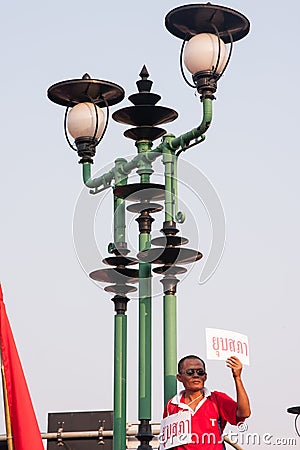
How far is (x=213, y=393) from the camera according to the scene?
7609mm

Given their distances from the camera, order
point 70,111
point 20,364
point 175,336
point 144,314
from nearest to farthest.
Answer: point 20,364 → point 175,336 → point 144,314 → point 70,111

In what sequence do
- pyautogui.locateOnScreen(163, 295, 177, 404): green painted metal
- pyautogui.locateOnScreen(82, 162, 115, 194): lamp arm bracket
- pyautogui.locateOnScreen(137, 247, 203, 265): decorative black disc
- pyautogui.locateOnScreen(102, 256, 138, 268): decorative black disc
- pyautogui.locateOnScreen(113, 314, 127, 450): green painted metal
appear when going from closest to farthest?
pyautogui.locateOnScreen(163, 295, 177, 404): green painted metal
pyautogui.locateOnScreen(137, 247, 203, 265): decorative black disc
pyautogui.locateOnScreen(113, 314, 127, 450): green painted metal
pyautogui.locateOnScreen(102, 256, 138, 268): decorative black disc
pyautogui.locateOnScreen(82, 162, 115, 194): lamp arm bracket

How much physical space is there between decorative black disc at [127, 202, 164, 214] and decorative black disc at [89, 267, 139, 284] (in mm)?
530

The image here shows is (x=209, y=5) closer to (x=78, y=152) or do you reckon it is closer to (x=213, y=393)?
(x=78, y=152)

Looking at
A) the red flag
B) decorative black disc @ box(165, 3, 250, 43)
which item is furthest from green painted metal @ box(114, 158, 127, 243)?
the red flag

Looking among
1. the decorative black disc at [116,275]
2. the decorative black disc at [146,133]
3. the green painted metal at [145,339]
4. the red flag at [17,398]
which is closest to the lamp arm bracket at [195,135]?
the decorative black disc at [146,133]

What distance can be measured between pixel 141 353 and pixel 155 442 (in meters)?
1.76

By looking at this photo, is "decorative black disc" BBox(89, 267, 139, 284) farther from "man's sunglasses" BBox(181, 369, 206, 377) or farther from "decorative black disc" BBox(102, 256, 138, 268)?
"man's sunglasses" BBox(181, 369, 206, 377)

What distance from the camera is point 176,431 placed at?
24.7 feet

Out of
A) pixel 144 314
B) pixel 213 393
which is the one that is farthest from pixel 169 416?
pixel 144 314

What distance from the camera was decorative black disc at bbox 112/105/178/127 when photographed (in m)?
9.79

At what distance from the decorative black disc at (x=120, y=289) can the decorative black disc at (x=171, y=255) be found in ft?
2.66

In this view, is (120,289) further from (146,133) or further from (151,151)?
(146,133)

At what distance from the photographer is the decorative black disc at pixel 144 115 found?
32.1 ft
